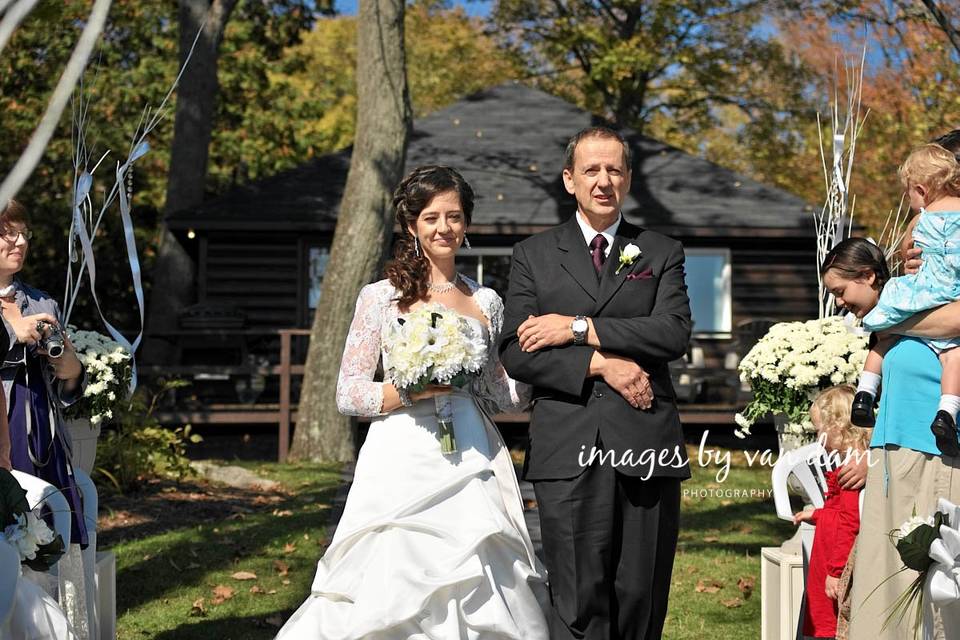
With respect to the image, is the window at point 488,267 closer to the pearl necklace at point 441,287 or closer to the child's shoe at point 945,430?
the pearl necklace at point 441,287

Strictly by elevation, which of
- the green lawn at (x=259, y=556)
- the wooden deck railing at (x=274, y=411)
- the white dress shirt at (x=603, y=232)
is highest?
the white dress shirt at (x=603, y=232)

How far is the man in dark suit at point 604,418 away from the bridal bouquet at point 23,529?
1.75 meters

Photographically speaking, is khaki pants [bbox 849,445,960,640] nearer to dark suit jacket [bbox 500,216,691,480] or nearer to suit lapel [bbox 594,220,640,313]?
dark suit jacket [bbox 500,216,691,480]

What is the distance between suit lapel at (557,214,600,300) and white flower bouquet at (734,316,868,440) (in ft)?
8.39

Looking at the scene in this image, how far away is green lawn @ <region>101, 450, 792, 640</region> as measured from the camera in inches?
289

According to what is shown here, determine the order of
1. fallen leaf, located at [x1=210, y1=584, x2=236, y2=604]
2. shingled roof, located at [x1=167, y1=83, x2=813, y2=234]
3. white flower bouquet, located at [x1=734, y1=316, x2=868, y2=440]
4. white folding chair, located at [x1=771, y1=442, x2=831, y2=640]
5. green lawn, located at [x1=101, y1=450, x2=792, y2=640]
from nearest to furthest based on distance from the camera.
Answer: white folding chair, located at [x1=771, y1=442, x2=831, y2=640]
white flower bouquet, located at [x1=734, y1=316, x2=868, y2=440]
green lawn, located at [x1=101, y1=450, x2=792, y2=640]
fallen leaf, located at [x1=210, y1=584, x2=236, y2=604]
shingled roof, located at [x1=167, y1=83, x2=813, y2=234]

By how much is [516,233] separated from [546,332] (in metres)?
14.6

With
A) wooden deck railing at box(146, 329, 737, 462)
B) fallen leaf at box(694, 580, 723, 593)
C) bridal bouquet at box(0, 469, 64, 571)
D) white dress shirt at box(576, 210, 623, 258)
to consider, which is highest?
white dress shirt at box(576, 210, 623, 258)

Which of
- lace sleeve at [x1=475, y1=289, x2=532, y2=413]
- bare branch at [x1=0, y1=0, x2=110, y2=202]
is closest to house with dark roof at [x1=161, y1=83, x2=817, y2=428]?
lace sleeve at [x1=475, y1=289, x2=532, y2=413]

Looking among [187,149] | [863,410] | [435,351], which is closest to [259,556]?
[435,351]

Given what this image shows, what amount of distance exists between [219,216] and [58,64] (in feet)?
32.6

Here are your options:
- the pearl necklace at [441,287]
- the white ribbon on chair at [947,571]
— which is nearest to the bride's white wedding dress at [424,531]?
the pearl necklace at [441,287]

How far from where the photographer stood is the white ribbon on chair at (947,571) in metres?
3.90

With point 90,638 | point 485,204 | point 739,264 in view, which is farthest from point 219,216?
point 90,638
